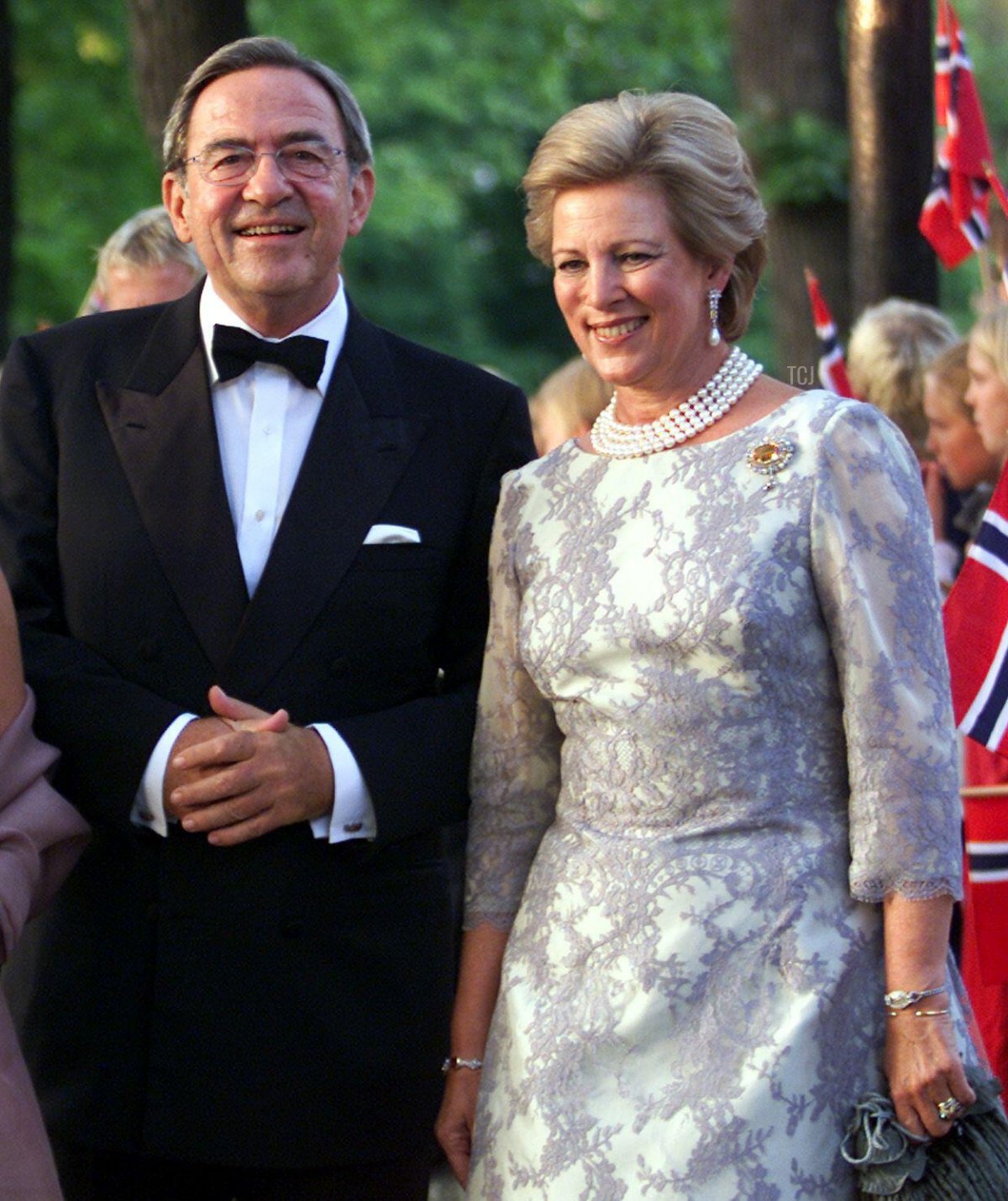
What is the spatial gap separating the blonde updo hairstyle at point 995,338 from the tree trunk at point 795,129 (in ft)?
12.6

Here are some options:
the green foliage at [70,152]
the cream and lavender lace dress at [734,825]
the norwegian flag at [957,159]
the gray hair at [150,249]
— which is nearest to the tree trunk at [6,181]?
the gray hair at [150,249]

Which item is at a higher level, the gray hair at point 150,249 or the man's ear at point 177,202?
the gray hair at point 150,249

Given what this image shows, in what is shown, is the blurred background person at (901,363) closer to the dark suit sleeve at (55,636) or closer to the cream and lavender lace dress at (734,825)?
the cream and lavender lace dress at (734,825)

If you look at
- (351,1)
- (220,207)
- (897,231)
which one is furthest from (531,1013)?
(351,1)

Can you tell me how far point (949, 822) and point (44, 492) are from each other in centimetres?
171

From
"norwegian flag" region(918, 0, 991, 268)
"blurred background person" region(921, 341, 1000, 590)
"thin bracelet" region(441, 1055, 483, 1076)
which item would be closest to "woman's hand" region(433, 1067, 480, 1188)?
"thin bracelet" region(441, 1055, 483, 1076)

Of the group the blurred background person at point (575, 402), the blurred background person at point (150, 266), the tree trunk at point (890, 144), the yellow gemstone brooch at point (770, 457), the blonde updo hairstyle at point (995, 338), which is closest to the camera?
the yellow gemstone brooch at point (770, 457)

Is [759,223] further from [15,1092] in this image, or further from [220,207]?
[15,1092]

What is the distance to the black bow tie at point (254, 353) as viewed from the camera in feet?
12.0

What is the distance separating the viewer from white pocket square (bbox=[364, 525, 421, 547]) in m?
3.62

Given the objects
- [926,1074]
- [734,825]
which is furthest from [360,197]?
[926,1074]

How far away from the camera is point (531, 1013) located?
10.8ft

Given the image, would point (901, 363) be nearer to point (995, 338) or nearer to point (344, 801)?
point (995, 338)

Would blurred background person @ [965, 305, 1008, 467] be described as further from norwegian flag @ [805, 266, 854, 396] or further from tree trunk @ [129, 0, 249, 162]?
tree trunk @ [129, 0, 249, 162]
